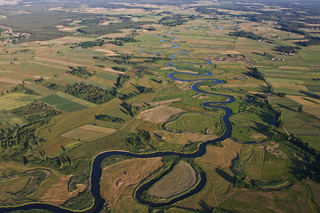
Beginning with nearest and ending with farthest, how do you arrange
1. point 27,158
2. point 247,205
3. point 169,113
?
point 247,205, point 27,158, point 169,113

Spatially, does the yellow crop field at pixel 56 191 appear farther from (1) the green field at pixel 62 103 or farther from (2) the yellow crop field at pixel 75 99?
(2) the yellow crop field at pixel 75 99

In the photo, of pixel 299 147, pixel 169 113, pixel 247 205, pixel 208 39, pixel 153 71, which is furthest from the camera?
pixel 208 39

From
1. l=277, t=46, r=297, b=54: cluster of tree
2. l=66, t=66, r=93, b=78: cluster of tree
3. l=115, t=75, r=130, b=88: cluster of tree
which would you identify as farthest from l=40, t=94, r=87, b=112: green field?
l=277, t=46, r=297, b=54: cluster of tree

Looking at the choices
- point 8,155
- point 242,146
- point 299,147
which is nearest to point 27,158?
point 8,155

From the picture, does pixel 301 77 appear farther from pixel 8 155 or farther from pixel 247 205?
pixel 8 155

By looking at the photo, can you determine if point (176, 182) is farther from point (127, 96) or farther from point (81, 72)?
point (81, 72)

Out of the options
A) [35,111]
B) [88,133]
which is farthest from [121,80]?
[88,133]
